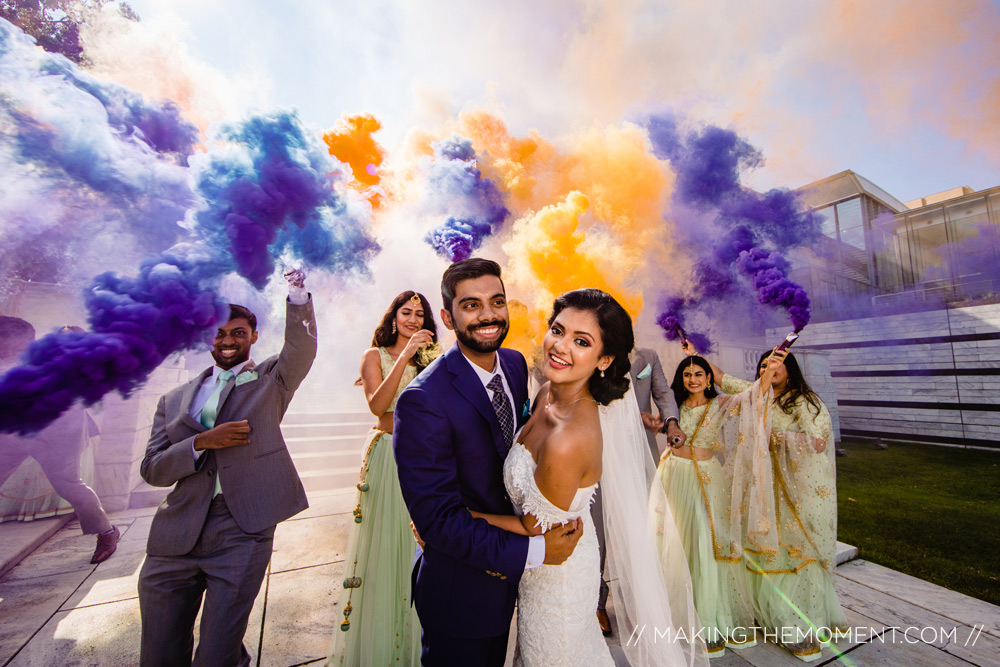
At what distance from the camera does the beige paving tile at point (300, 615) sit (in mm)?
2975

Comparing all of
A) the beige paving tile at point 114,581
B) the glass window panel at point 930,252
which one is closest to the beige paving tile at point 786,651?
the beige paving tile at point 114,581

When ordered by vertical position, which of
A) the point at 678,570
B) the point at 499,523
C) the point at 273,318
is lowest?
the point at 678,570

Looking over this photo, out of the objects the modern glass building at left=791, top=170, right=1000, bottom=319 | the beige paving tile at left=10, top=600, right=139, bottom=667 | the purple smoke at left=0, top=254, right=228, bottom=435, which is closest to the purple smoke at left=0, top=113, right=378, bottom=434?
the purple smoke at left=0, top=254, right=228, bottom=435

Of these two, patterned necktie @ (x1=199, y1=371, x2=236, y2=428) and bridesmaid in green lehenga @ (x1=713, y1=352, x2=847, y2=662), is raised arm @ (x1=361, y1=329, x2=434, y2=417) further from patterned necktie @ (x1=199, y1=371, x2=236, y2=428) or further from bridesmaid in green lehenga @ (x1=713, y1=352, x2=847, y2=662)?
bridesmaid in green lehenga @ (x1=713, y1=352, x2=847, y2=662)

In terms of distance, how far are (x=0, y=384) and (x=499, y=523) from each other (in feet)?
7.74

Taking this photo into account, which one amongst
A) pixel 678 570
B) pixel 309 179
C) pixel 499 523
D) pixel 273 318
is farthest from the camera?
pixel 273 318

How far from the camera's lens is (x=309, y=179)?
2883 millimetres

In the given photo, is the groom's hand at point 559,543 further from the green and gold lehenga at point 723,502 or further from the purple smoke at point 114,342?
the purple smoke at point 114,342

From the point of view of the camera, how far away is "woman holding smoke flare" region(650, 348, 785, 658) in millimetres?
3395

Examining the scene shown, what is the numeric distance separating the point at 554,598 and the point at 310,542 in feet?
14.2

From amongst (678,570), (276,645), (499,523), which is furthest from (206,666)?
(678,570)

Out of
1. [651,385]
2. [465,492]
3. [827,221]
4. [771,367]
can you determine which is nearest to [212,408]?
[465,492]

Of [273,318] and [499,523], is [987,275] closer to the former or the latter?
[499,523]

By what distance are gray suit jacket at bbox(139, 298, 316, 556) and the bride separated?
156 centimetres
